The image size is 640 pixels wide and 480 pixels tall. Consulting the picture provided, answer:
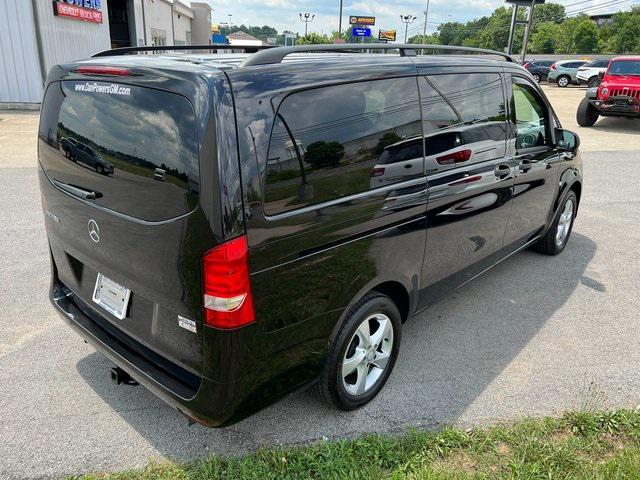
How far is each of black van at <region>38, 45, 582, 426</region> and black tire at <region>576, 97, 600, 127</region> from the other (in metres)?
13.9

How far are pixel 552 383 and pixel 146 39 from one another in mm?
26333

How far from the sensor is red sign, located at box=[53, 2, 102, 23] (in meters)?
16.1

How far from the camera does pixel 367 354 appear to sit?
292cm

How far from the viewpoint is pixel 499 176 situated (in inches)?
148

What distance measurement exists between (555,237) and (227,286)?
416cm

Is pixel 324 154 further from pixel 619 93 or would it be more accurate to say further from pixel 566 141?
pixel 619 93

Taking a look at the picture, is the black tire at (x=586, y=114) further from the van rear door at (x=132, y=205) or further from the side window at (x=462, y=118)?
the van rear door at (x=132, y=205)

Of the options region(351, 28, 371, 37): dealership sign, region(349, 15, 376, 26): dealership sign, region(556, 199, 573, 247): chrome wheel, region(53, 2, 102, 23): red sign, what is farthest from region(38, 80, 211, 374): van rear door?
region(349, 15, 376, 26): dealership sign

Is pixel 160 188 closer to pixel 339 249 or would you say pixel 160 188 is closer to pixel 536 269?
pixel 339 249

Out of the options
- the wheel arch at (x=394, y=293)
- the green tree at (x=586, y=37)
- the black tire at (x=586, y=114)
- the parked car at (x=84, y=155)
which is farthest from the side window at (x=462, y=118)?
the green tree at (x=586, y=37)

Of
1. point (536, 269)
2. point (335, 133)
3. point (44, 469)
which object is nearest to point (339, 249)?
point (335, 133)

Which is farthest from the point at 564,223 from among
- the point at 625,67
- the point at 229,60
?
the point at 625,67

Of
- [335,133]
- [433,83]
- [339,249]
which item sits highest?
[433,83]

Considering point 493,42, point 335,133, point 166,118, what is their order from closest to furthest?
point 166,118, point 335,133, point 493,42
